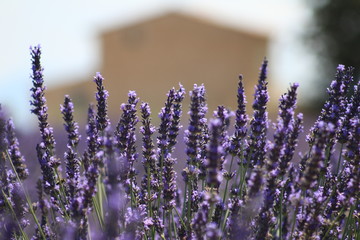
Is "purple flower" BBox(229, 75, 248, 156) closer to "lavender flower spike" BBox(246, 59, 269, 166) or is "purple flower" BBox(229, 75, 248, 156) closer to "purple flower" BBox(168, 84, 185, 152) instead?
"lavender flower spike" BBox(246, 59, 269, 166)

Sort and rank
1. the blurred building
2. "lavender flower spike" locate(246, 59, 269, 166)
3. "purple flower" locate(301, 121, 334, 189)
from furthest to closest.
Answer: the blurred building < "lavender flower spike" locate(246, 59, 269, 166) < "purple flower" locate(301, 121, 334, 189)

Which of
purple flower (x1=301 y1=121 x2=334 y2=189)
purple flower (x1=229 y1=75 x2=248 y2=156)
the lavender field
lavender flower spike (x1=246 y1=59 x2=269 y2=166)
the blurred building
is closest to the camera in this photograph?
purple flower (x1=301 y1=121 x2=334 y2=189)

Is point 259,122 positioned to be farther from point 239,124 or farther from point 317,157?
point 317,157

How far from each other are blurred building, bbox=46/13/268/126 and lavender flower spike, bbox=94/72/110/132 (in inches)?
794

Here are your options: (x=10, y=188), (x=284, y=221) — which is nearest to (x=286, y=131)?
(x=284, y=221)

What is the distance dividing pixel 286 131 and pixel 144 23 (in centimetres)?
2198

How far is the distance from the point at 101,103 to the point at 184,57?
69.6 ft

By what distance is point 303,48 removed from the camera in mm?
19906

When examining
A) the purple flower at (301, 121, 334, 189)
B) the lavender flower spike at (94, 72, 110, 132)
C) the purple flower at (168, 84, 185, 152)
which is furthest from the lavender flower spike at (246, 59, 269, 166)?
the lavender flower spike at (94, 72, 110, 132)

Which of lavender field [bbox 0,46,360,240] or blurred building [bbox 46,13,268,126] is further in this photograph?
blurred building [bbox 46,13,268,126]

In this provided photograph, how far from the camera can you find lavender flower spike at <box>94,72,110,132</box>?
8.29ft

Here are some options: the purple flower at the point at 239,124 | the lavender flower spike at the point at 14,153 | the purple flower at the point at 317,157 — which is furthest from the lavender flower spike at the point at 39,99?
the purple flower at the point at 317,157

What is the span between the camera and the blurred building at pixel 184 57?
23.3 metres

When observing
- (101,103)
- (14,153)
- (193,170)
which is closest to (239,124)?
(193,170)
